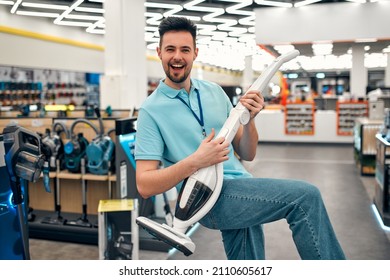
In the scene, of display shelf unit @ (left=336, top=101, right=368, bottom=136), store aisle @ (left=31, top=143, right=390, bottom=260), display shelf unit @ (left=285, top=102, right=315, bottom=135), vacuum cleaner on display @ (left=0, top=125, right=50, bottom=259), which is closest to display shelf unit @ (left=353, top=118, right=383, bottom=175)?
store aisle @ (left=31, top=143, right=390, bottom=260)

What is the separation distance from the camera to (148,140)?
1.24 meters

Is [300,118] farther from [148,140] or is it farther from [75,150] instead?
[148,140]

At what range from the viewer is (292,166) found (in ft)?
24.6

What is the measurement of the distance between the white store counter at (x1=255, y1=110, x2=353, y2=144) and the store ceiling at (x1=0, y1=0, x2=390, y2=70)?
216 cm

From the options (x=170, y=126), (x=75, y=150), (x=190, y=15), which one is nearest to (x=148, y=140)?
(x=170, y=126)

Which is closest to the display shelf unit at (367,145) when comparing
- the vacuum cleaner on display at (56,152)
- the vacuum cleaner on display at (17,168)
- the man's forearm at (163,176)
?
the vacuum cleaner on display at (56,152)

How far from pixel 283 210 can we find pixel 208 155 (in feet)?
0.76

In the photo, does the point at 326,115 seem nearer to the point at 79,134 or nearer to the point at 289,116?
the point at 289,116

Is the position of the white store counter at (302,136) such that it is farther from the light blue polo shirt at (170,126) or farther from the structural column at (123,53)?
the light blue polo shirt at (170,126)

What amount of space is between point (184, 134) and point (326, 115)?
385 inches

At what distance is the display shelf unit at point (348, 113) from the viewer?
34.1 feet
